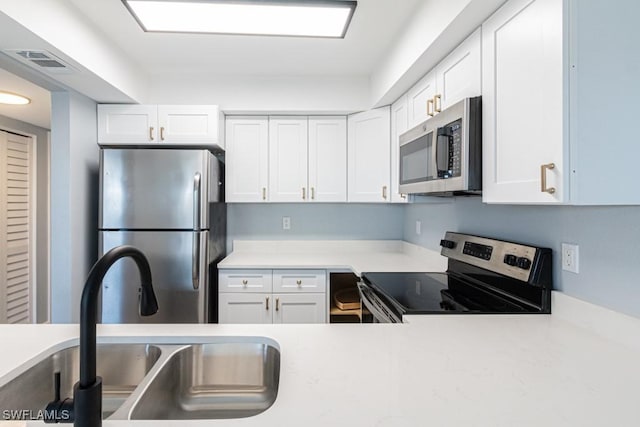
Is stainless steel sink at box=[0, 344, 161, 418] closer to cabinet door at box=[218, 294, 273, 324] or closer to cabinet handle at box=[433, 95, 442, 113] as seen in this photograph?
cabinet door at box=[218, 294, 273, 324]

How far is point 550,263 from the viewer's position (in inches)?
53.8

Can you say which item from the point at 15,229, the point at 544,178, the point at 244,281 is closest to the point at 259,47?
the point at 244,281

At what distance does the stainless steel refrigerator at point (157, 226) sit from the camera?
2410 millimetres

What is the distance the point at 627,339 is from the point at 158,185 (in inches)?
101

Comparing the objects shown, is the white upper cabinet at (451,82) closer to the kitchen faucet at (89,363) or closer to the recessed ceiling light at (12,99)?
the kitchen faucet at (89,363)

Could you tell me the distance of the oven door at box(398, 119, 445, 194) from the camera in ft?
5.32

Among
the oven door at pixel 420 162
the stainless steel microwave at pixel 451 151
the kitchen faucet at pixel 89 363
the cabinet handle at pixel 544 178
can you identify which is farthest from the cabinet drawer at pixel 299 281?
the kitchen faucet at pixel 89 363

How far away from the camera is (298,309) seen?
256cm

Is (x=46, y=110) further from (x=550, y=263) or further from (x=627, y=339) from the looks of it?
(x=627, y=339)

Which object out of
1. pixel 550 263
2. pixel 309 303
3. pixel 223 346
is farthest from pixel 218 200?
pixel 550 263

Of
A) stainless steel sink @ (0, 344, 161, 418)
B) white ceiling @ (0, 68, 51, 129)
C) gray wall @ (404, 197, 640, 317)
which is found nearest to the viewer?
stainless steel sink @ (0, 344, 161, 418)

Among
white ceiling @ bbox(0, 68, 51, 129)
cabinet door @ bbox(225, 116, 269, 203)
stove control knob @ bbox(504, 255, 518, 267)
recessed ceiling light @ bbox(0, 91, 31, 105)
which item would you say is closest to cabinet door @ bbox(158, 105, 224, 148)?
cabinet door @ bbox(225, 116, 269, 203)

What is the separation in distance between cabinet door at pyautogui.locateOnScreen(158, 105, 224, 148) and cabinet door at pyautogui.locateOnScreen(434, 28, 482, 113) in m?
1.68

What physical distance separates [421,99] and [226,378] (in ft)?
5.87
